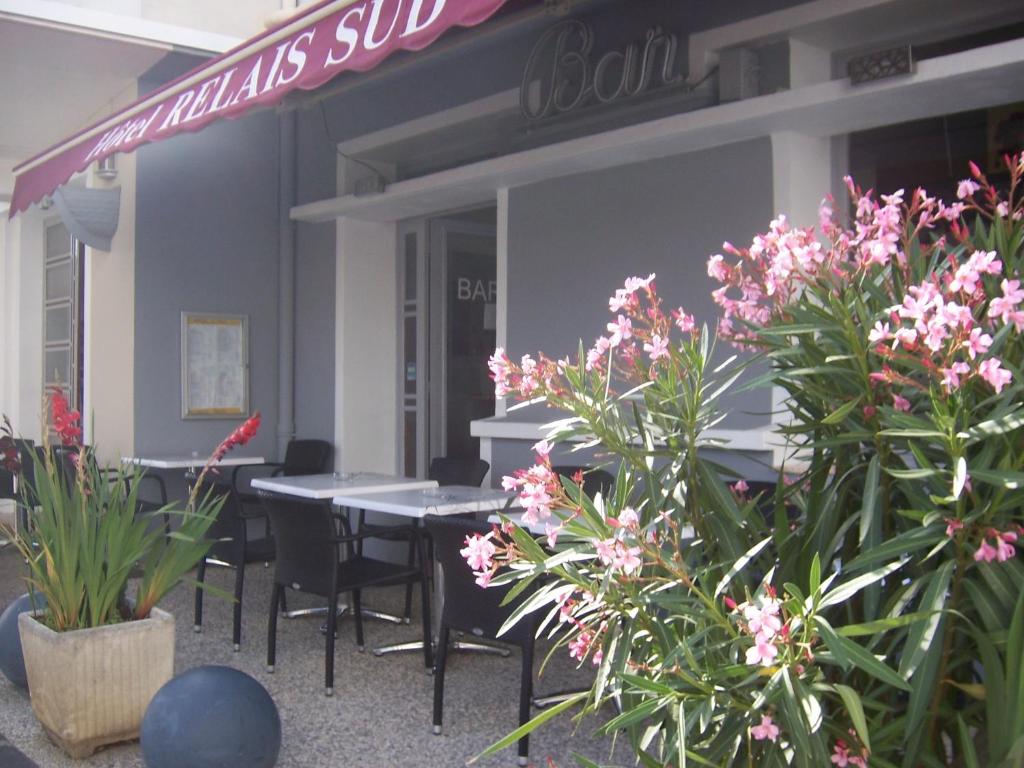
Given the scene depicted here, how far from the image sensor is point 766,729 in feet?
5.32

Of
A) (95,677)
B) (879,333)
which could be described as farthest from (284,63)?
(879,333)

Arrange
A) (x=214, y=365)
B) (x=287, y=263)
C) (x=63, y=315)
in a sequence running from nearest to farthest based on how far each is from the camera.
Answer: (x=214, y=365) → (x=287, y=263) → (x=63, y=315)

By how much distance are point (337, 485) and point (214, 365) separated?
10.4 feet

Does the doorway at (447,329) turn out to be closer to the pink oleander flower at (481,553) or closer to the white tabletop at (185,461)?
the white tabletop at (185,461)

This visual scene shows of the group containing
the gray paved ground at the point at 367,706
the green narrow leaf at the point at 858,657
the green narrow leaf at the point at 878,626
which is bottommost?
the gray paved ground at the point at 367,706

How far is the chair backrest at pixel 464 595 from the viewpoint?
4129 mm

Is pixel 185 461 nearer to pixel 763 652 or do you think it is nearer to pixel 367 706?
pixel 367 706

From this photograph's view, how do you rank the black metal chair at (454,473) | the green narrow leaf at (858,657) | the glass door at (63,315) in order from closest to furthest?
1. the green narrow leaf at (858,657)
2. the black metal chair at (454,473)
3. the glass door at (63,315)

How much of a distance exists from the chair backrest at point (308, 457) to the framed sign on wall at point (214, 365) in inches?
26.9

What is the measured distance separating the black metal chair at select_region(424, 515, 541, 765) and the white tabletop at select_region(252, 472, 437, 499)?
135 centimetres

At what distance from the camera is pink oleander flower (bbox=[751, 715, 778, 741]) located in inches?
63.7

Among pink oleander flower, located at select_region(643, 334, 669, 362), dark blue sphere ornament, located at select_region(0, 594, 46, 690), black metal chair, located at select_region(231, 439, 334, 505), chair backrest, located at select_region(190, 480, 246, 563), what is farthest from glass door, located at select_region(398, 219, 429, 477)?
pink oleander flower, located at select_region(643, 334, 669, 362)

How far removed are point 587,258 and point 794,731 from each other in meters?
4.92

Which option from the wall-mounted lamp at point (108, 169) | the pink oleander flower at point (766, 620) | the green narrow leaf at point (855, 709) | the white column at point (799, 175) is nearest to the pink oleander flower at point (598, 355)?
the pink oleander flower at point (766, 620)
